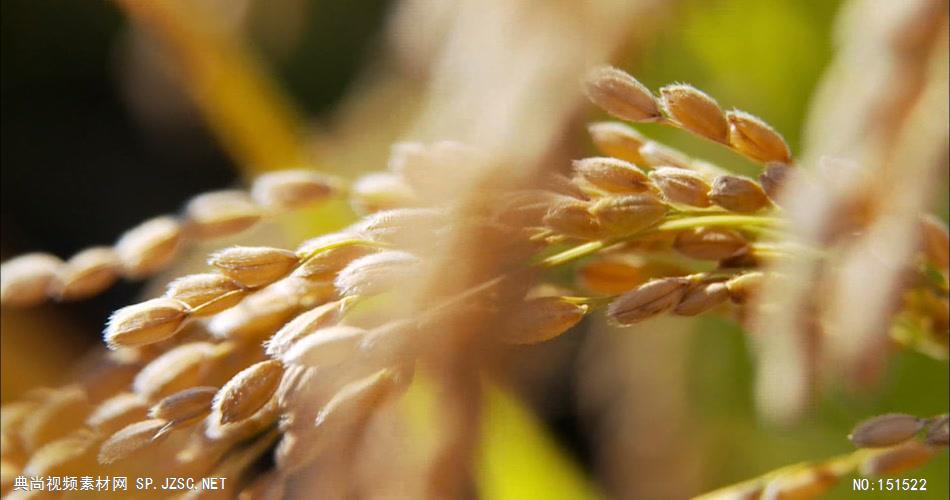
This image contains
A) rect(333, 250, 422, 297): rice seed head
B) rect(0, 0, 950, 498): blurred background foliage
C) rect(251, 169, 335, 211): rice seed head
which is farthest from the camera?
rect(0, 0, 950, 498): blurred background foliage

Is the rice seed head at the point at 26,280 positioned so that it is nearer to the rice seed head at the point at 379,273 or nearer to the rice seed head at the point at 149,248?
the rice seed head at the point at 149,248

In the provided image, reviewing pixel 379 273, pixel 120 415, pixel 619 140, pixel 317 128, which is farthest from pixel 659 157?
pixel 317 128

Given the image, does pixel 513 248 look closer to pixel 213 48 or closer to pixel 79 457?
pixel 79 457

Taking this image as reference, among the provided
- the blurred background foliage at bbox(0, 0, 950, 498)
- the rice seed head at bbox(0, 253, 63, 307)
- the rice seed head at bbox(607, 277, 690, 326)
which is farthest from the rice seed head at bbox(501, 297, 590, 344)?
the blurred background foliage at bbox(0, 0, 950, 498)

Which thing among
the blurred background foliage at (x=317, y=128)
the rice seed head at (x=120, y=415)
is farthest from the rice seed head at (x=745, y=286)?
the blurred background foliage at (x=317, y=128)

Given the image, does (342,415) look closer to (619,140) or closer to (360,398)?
(360,398)

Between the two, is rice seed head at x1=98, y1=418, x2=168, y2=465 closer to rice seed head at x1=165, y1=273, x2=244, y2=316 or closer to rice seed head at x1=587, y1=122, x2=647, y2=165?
rice seed head at x1=165, y1=273, x2=244, y2=316
